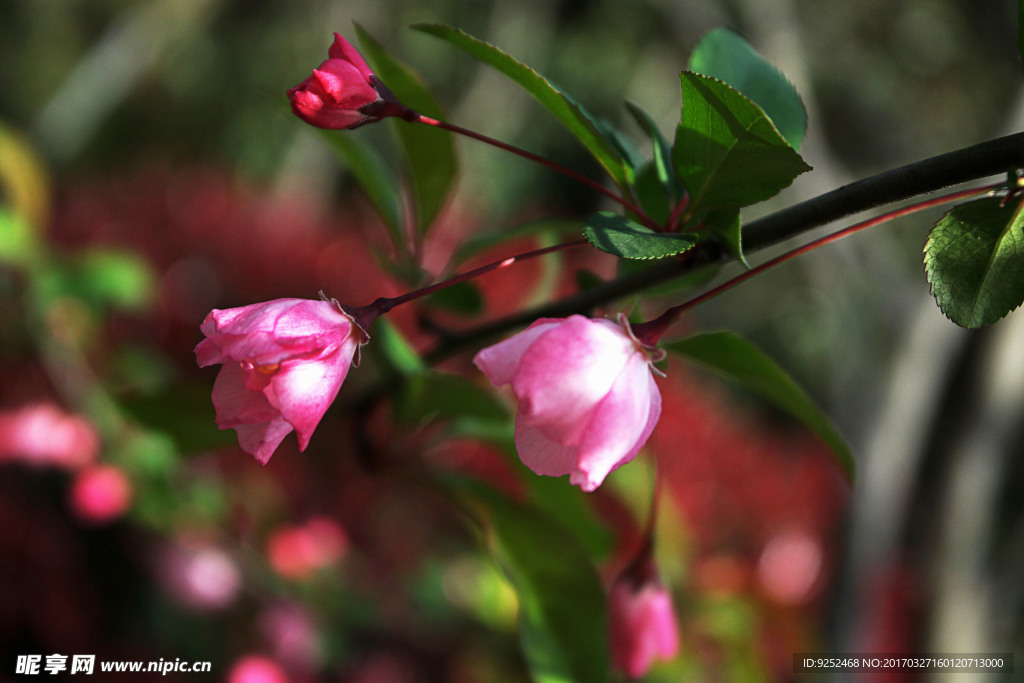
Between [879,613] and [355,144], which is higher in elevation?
[355,144]

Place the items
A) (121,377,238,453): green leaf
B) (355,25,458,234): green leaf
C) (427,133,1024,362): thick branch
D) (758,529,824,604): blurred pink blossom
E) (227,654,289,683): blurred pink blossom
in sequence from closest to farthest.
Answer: (427,133,1024,362): thick branch
(355,25,458,234): green leaf
(121,377,238,453): green leaf
(227,654,289,683): blurred pink blossom
(758,529,824,604): blurred pink blossom

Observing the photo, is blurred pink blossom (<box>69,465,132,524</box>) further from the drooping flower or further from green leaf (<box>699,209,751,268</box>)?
green leaf (<box>699,209,751,268</box>)

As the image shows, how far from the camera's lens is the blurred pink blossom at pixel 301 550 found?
81cm

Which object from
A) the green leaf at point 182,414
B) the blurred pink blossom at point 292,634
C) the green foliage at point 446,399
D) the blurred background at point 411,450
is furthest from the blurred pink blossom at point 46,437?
the green foliage at point 446,399

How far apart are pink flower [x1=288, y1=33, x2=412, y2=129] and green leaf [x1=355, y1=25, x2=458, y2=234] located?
0.07 m

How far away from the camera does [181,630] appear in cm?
83

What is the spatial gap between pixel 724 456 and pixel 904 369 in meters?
1.17

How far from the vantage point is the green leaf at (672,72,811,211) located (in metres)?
0.22

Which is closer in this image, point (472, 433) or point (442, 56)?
point (472, 433)

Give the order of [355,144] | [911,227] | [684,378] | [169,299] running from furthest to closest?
[911,227], [684,378], [169,299], [355,144]

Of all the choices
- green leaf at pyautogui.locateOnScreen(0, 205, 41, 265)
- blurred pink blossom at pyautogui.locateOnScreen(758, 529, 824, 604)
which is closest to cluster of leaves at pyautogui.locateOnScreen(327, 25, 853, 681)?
green leaf at pyautogui.locateOnScreen(0, 205, 41, 265)

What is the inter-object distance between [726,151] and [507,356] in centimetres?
10

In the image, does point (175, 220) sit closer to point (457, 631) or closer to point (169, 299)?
point (169, 299)

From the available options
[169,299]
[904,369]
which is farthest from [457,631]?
[169,299]
